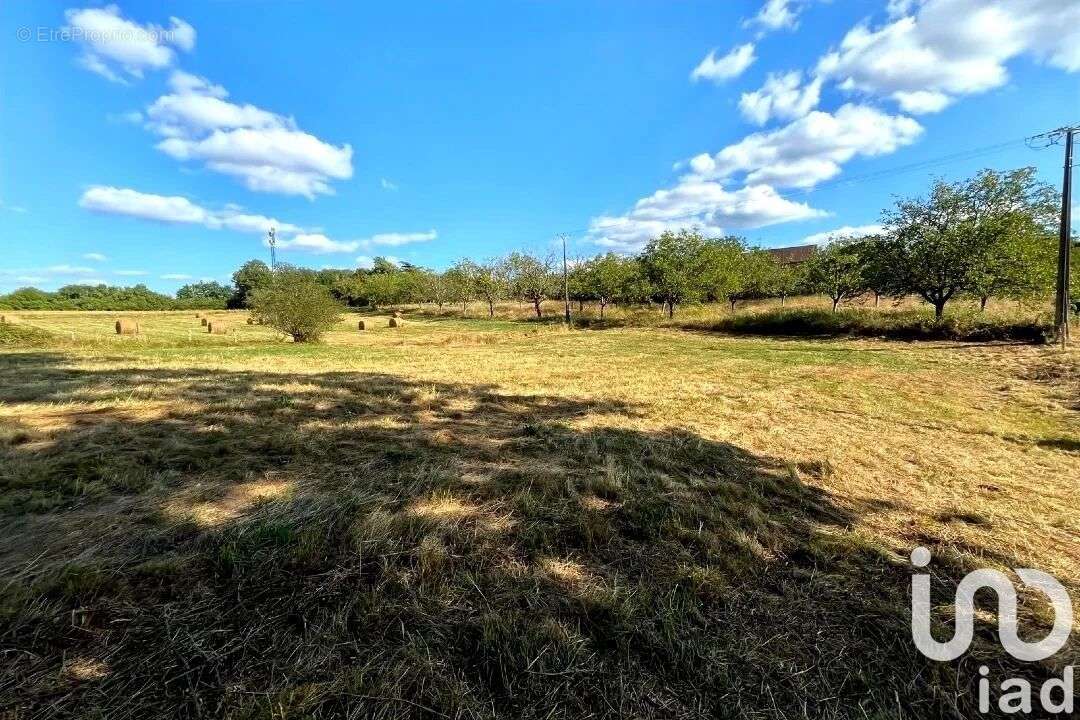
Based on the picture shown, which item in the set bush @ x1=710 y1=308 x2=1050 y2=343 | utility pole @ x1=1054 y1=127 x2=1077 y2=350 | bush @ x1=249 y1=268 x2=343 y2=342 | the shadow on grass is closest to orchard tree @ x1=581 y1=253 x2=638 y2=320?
bush @ x1=710 y1=308 x2=1050 y2=343

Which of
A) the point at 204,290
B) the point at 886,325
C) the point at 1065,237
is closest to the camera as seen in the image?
the point at 1065,237

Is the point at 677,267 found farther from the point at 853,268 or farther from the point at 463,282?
the point at 463,282

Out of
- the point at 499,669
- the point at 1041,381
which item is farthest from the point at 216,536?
the point at 1041,381

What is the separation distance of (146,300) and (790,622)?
10236 centimetres

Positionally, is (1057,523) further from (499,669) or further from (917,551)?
(499,669)

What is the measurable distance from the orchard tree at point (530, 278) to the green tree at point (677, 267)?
17.8m

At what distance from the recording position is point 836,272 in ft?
112

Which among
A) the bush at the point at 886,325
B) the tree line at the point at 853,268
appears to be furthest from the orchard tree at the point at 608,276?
the bush at the point at 886,325

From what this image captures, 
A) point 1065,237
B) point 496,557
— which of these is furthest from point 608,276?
point 496,557

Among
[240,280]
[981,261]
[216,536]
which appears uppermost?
[240,280]

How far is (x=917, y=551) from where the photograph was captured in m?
3.23

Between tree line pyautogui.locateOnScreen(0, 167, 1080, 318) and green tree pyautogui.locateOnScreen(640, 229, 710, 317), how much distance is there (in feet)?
0.29

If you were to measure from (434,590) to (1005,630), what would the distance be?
10.3 ft

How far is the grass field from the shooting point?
6.25 ft
